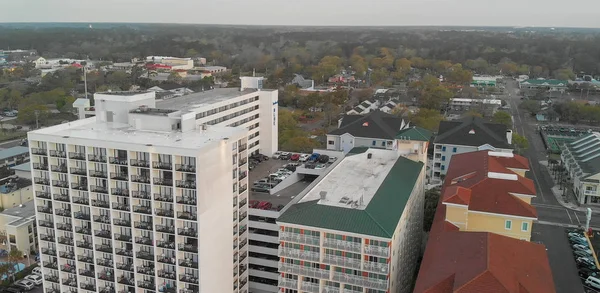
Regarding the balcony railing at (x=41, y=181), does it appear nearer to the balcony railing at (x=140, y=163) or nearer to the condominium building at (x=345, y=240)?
the balcony railing at (x=140, y=163)

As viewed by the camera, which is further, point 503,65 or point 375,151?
point 503,65

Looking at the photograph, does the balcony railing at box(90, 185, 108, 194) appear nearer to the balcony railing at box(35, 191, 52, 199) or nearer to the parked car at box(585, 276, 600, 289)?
the balcony railing at box(35, 191, 52, 199)

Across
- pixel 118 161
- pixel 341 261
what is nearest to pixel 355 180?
pixel 341 261

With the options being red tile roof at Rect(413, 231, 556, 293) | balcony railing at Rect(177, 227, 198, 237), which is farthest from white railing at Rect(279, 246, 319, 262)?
red tile roof at Rect(413, 231, 556, 293)

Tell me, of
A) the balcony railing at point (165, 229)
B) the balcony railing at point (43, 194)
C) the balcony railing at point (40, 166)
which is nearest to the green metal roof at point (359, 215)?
the balcony railing at point (165, 229)

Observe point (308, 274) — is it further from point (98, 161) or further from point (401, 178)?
point (98, 161)

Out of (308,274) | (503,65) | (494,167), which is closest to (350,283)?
(308,274)

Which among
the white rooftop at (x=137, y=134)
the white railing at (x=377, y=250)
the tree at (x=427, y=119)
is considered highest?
the white rooftop at (x=137, y=134)
